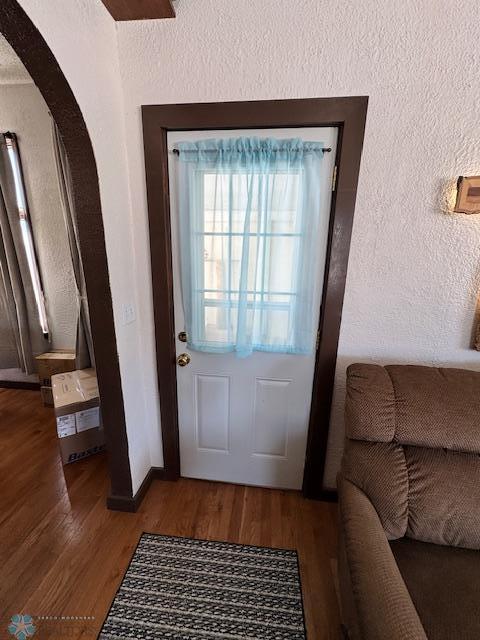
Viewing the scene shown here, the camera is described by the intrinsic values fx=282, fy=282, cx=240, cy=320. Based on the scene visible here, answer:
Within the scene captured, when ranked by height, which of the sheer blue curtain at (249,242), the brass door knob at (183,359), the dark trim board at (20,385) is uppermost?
the sheer blue curtain at (249,242)

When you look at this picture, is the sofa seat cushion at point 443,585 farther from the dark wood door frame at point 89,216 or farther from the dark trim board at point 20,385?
the dark trim board at point 20,385

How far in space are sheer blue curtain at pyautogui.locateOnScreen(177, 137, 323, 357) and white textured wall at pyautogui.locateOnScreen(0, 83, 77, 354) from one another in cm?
163

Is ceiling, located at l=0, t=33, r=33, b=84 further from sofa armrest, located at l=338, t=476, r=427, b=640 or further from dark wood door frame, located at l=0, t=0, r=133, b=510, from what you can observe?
sofa armrest, located at l=338, t=476, r=427, b=640

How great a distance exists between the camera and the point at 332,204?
1.28m

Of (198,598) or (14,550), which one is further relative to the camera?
(14,550)

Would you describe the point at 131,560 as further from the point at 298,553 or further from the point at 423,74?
the point at 423,74

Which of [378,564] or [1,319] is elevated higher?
[1,319]

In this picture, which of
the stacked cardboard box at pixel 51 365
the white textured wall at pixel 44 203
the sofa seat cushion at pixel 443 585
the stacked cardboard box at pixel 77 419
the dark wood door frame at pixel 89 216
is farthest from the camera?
the stacked cardboard box at pixel 51 365

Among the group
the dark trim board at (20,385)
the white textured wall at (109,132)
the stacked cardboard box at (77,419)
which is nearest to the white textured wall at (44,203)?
the dark trim board at (20,385)

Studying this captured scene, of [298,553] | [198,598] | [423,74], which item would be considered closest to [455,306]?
[423,74]

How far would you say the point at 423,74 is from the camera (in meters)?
1.11

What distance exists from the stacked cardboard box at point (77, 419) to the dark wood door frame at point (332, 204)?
2.12 ft

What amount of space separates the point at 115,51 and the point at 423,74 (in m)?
1.28

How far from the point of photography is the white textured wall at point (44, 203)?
2186 mm
